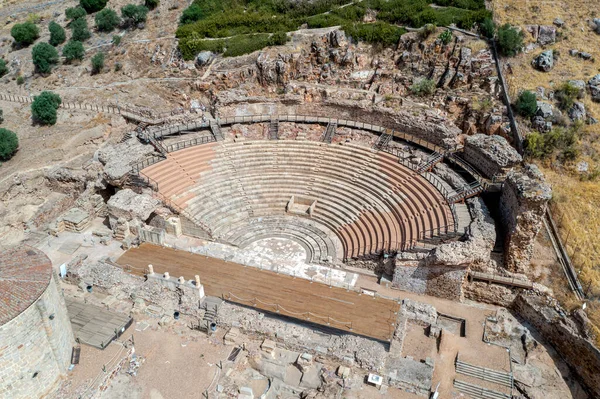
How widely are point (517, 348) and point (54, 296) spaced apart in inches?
776

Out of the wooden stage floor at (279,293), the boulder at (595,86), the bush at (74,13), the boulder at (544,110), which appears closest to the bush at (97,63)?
the bush at (74,13)

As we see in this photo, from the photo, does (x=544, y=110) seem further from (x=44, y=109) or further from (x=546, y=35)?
(x=44, y=109)

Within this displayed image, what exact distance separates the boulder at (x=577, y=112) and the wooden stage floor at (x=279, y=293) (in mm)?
19295

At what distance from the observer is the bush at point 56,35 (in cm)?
4848

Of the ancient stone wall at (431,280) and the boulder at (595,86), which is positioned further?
the boulder at (595,86)

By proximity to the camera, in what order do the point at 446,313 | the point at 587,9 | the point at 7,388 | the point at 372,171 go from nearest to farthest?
1. the point at 7,388
2. the point at 446,313
3. the point at 372,171
4. the point at 587,9

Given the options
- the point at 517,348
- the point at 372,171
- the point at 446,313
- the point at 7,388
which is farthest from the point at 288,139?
the point at 7,388

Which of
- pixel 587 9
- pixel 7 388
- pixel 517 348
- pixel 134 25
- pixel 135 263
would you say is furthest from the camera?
pixel 134 25

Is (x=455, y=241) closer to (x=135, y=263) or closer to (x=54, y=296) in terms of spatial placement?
(x=135, y=263)

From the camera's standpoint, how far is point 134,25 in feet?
161

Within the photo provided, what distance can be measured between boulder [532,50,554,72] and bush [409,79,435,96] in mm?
7871

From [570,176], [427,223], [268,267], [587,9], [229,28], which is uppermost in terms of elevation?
[587,9]

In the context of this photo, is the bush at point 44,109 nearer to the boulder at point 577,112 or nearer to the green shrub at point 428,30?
the green shrub at point 428,30

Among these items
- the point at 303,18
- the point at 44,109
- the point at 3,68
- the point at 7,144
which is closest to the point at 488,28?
the point at 303,18
